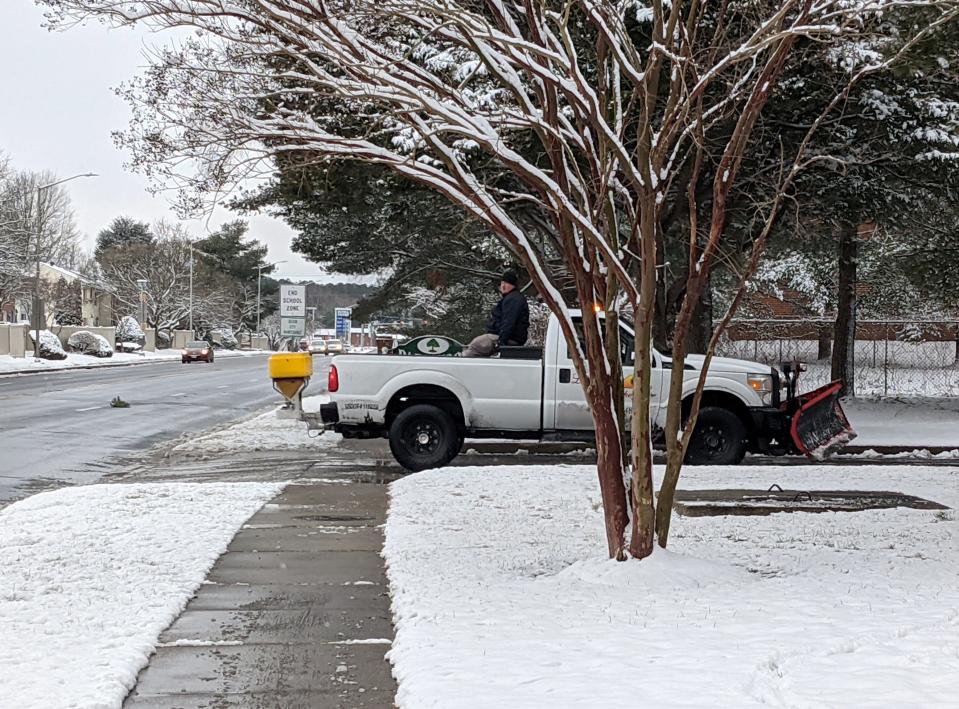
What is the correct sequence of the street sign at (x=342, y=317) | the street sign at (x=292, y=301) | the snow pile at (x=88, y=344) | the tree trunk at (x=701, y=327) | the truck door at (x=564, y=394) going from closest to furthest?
the truck door at (x=564, y=394) < the tree trunk at (x=701, y=327) < the street sign at (x=292, y=301) < the street sign at (x=342, y=317) < the snow pile at (x=88, y=344)

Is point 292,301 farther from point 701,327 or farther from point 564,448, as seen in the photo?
point 564,448

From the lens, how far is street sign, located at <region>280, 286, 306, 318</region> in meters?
24.6

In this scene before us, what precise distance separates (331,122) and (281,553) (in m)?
7.88

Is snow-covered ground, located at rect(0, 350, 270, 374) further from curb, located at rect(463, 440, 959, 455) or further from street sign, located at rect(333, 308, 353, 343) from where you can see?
curb, located at rect(463, 440, 959, 455)

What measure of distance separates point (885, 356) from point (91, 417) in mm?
16431

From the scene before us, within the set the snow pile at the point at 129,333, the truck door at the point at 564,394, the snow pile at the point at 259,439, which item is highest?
the snow pile at the point at 129,333

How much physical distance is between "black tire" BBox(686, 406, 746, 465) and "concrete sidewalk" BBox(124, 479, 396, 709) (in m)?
5.64

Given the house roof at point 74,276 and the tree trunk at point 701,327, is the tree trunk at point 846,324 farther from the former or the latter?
the house roof at point 74,276

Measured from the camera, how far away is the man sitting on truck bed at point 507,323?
44.5ft

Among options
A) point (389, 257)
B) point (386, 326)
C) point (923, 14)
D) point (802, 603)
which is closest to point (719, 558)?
point (802, 603)

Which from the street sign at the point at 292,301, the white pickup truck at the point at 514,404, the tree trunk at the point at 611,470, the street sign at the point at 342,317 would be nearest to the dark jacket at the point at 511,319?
the white pickup truck at the point at 514,404

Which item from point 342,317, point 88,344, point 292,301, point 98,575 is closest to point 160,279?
point 88,344

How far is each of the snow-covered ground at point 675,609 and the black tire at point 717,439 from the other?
132 inches

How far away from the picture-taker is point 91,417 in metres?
21.2
